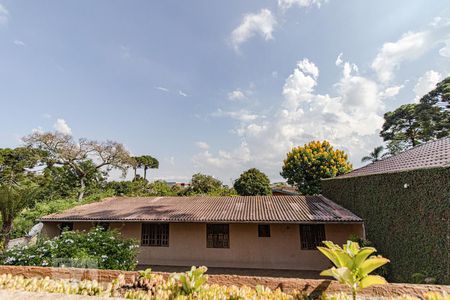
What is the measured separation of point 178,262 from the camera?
36.3ft

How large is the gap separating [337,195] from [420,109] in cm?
1867

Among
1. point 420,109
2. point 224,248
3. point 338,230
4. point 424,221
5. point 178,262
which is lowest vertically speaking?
point 178,262

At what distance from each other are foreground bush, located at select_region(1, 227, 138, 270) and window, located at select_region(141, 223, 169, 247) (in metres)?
4.85

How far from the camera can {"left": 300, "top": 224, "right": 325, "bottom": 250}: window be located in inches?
417

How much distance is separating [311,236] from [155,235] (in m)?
7.83

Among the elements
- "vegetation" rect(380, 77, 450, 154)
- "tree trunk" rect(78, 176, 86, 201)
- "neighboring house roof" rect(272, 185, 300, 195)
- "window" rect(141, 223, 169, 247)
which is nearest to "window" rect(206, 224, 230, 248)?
"window" rect(141, 223, 169, 247)

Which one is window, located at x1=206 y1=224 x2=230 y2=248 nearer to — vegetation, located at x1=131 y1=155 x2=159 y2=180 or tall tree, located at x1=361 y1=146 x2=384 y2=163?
tall tree, located at x1=361 y1=146 x2=384 y2=163

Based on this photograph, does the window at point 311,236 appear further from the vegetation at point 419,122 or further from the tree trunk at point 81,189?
the tree trunk at point 81,189

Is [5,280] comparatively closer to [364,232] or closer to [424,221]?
[424,221]

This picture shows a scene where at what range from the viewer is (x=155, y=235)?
454 inches

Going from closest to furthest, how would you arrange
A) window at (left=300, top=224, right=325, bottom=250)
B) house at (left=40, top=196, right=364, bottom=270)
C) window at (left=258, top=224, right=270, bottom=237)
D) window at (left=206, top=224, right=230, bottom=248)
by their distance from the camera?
house at (left=40, top=196, right=364, bottom=270), window at (left=300, top=224, right=325, bottom=250), window at (left=258, top=224, right=270, bottom=237), window at (left=206, top=224, right=230, bottom=248)

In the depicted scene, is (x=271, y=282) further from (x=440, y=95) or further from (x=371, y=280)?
(x=440, y=95)

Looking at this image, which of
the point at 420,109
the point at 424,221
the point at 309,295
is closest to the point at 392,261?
the point at 424,221

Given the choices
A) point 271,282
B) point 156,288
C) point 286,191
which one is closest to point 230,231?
point 271,282
